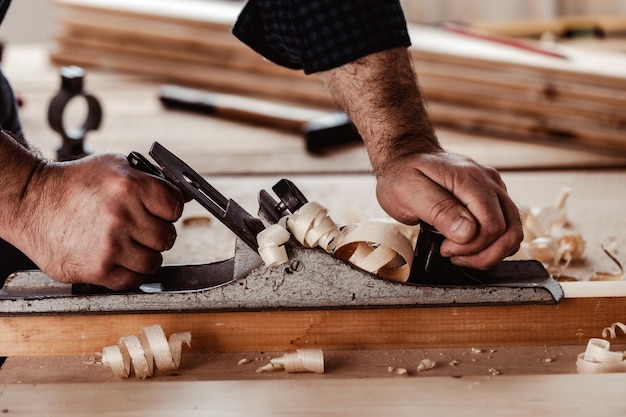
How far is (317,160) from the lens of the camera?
248 centimetres

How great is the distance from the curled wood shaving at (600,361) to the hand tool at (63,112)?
150cm

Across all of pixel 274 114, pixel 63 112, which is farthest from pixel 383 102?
pixel 274 114

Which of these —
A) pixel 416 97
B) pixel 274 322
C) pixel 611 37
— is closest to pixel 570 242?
pixel 416 97

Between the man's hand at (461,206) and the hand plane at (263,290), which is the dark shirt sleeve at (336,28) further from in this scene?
the hand plane at (263,290)

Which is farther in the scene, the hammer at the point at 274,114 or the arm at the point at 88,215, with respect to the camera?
the hammer at the point at 274,114

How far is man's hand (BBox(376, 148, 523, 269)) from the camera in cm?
126

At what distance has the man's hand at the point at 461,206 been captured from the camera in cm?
126

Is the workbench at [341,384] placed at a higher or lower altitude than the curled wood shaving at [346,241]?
lower

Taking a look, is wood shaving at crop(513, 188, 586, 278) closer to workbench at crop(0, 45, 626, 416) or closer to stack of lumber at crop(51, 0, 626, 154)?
workbench at crop(0, 45, 626, 416)

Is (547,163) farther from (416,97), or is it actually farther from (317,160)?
(416,97)

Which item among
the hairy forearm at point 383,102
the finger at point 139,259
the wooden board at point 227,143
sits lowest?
the wooden board at point 227,143

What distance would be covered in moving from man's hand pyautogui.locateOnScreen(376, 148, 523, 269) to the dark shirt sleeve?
33cm

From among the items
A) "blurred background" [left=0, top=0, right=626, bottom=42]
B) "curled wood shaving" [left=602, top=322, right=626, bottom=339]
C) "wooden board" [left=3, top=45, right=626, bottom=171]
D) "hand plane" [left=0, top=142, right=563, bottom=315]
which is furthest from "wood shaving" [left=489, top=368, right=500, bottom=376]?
"blurred background" [left=0, top=0, right=626, bottom=42]

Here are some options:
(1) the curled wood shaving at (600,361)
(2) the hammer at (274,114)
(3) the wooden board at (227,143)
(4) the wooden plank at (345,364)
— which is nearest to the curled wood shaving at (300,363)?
(4) the wooden plank at (345,364)
